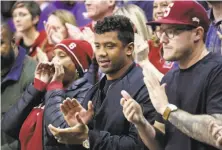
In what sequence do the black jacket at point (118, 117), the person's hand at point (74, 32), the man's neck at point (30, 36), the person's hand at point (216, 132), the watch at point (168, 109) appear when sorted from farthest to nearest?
1. the man's neck at point (30, 36)
2. the person's hand at point (74, 32)
3. the black jacket at point (118, 117)
4. the watch at point (168, 109)
5. the person's hand at point (216, 132)

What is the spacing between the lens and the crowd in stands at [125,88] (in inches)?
135

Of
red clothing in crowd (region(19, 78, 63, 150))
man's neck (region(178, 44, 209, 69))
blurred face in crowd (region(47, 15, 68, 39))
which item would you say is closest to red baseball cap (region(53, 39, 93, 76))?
red clothing in crowd (region(19, 78, 63, 150))

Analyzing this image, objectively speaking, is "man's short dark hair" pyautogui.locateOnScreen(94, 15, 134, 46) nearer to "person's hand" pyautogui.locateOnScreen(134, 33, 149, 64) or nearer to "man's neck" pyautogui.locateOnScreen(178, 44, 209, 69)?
"man's neck" pyautogui.locateOnScreen(178, 44, 209, 69)

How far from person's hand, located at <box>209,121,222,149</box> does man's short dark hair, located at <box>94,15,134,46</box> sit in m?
1.11

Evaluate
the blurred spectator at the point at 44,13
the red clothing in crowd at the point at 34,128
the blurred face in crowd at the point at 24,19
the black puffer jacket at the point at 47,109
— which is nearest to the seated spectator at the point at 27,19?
the blurred face in crowd at the point at 24,19

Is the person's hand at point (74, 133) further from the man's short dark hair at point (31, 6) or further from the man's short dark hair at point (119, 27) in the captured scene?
the man's short dark hair at point (31, 6)

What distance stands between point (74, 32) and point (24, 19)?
1.38 m

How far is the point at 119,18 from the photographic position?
4125 millimetres

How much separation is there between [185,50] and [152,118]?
→ 52 centimetres

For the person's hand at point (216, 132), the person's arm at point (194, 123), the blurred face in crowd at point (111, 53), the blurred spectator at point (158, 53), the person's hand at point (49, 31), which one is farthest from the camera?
the person's hand at point (49, 31)

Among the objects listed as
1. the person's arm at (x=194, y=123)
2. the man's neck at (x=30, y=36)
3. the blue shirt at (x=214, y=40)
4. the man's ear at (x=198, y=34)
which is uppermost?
the man's ear at (x=198, y=34)

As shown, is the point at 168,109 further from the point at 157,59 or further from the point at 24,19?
the point at 24,19

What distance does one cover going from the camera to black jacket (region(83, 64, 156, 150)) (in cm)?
373

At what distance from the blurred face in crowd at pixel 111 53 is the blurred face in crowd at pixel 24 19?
333 cm
